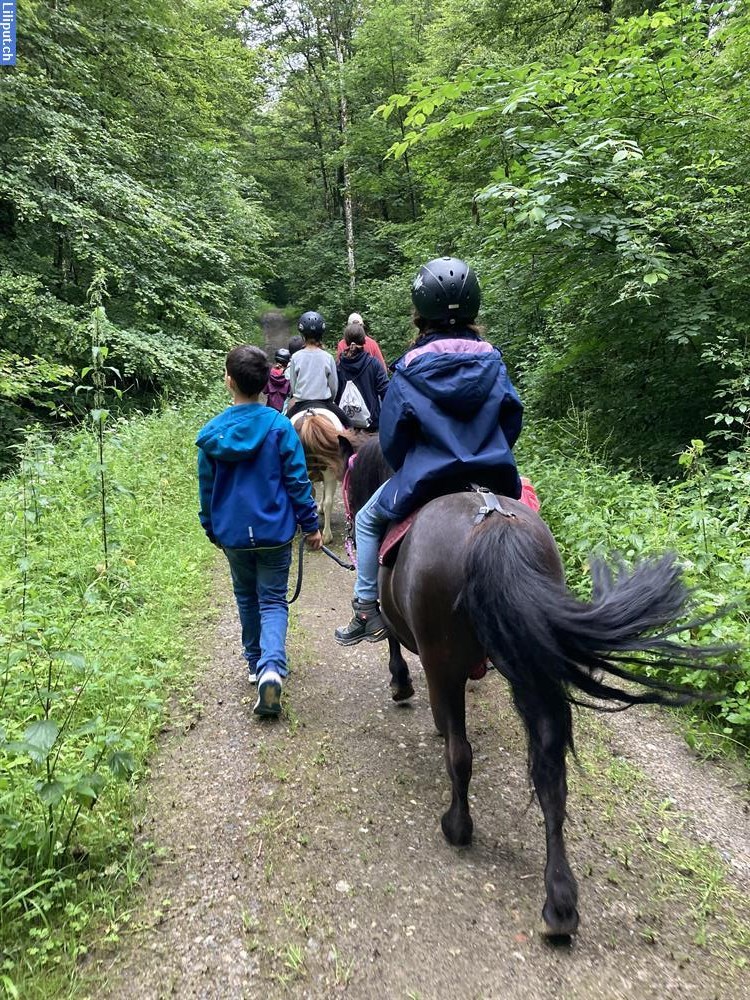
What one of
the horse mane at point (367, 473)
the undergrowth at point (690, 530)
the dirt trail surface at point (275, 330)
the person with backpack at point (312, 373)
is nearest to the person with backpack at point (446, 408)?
the undergrowth at point (690, 530)

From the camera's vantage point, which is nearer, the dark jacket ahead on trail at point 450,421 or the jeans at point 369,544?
the dark jacket ahead on trail at point 450,421

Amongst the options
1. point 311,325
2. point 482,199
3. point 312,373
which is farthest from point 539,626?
point 311,325

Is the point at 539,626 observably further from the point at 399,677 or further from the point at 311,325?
the point at 311,325

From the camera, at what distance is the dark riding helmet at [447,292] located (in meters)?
2.74

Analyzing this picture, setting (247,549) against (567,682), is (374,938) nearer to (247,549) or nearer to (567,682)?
(567,682)

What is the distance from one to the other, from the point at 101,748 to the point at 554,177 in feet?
16.4

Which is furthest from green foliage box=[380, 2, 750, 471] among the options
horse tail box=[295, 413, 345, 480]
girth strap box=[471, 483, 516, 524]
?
girth strap box=[471, 483, 516, 524]

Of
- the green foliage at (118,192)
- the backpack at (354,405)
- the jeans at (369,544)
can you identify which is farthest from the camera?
the green foliage at (118,192)

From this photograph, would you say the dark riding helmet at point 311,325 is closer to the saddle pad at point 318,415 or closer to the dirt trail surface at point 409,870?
the saddle pad at point 318,415

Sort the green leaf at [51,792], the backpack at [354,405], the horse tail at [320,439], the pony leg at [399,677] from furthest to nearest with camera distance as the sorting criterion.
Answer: the backpack at [354,405] < the horse tail at [320,439] < the pony leg at [399,677] < the green leaf at [51,792]

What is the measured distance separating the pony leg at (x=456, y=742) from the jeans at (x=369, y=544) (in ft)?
2.83

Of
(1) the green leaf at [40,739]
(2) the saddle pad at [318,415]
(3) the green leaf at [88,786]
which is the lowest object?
(3) the green leaf at [88,786]

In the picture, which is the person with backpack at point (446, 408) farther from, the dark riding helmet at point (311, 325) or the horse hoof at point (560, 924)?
the dark riding helmet at point (311, 325)

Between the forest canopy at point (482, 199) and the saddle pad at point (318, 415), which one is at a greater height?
the forest canopy at point (482, 199)
